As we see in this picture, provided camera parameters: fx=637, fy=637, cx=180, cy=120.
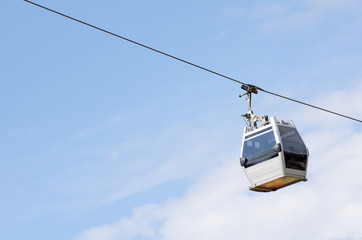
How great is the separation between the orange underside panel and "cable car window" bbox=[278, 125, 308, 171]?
0.40 m

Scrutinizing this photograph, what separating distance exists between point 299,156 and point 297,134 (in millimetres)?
953

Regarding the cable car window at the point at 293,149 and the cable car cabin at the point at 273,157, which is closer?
the cable car cabin at the point at 273,157

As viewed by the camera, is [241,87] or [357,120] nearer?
[357,120]

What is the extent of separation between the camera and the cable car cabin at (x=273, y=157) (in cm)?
2086

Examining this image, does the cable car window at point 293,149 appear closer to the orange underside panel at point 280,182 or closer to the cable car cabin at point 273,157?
the cable car cabin at point 273,157

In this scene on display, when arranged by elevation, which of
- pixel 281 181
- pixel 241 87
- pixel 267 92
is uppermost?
pixel 241 87

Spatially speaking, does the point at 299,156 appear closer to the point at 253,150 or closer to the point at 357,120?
the point at 253,150

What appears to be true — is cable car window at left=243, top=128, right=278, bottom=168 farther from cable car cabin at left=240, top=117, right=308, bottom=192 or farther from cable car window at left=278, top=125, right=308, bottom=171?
cable car window at left=278, top=125, right=308, bottom=171

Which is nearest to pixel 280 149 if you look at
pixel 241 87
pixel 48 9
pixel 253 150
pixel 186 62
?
pixel 253 150

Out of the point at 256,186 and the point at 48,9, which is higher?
the point at 48,9

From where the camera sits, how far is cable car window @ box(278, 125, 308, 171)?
21.1 m

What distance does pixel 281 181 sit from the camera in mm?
21078

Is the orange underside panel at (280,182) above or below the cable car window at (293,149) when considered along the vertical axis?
below

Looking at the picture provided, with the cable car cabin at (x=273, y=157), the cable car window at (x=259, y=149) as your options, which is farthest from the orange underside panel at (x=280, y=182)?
the cable car window at (x=259, y=149)
